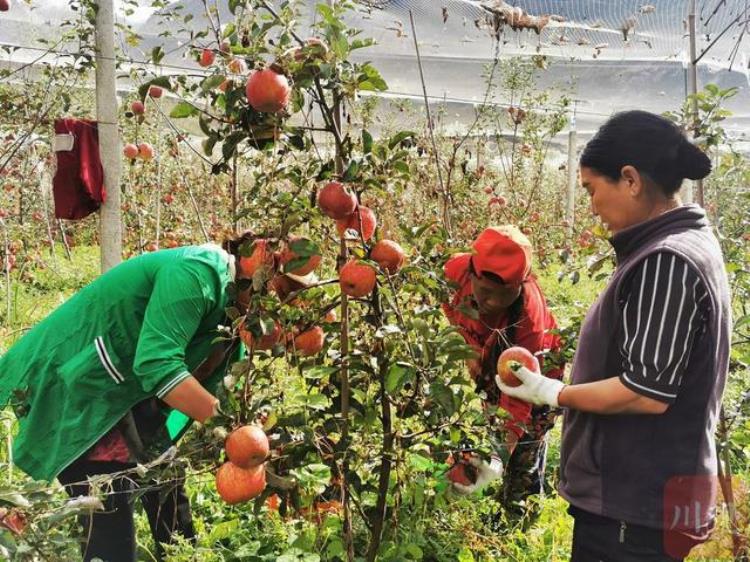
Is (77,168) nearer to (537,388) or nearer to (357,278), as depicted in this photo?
(357,278)

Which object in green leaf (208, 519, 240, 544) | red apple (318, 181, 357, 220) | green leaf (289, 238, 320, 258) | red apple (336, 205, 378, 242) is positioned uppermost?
red apple (318, 181, 357, 220)

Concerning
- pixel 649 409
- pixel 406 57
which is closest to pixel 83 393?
pixel 649 409

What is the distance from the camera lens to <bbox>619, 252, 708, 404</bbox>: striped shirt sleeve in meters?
1.45

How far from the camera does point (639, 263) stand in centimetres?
151

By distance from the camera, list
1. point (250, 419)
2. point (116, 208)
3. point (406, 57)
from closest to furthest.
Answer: point (250, 419)
point (116, 208)
point (406, 57)

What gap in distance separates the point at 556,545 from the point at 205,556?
1.13 meters

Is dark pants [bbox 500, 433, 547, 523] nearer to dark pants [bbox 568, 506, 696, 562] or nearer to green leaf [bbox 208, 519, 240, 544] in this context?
dark pants [bbox 568, 506, 696, 562]

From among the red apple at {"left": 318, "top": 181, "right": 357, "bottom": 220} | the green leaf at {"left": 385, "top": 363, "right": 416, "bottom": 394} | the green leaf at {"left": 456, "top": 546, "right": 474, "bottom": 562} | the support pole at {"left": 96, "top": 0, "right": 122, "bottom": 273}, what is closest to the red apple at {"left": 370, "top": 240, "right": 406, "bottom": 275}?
the red apple at {"left": 318, "top": 181, "right": 357, "bottom": 220}

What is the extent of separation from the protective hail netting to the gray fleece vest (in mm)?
3678

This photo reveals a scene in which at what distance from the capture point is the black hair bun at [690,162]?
1.59m

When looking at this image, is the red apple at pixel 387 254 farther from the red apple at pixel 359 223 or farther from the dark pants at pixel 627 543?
the dark pants at pixel 627 543

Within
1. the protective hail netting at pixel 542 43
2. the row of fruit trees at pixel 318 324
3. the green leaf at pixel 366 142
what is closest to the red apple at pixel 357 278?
the row of fruit trees at pixel 318 324

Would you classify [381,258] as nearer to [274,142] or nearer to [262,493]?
[274,142]

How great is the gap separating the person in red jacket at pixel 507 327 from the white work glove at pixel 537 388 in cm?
17
